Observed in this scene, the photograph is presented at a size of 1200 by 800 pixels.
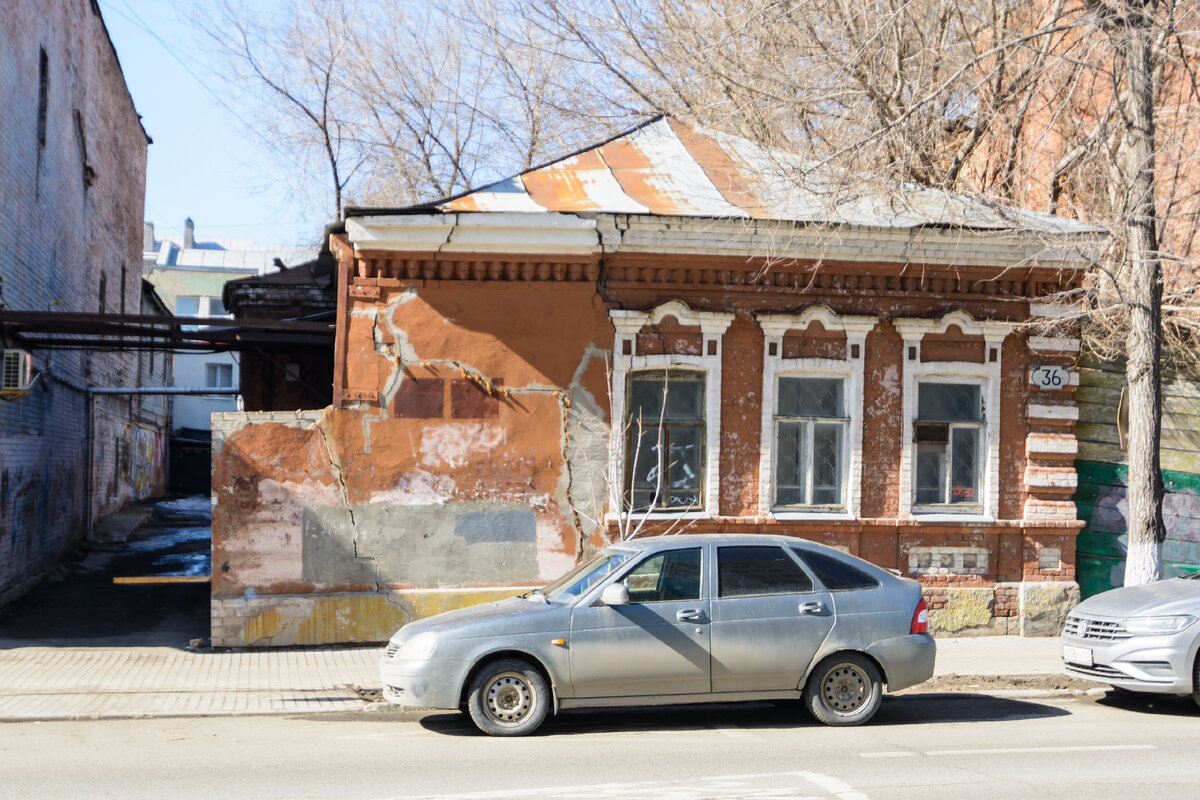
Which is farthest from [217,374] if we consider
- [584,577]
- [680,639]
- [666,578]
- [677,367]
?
[680,639]

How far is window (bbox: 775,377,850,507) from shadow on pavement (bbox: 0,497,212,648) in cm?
706

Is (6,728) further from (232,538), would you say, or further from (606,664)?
(606,664)

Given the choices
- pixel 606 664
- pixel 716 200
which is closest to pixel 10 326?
pixel 716 200

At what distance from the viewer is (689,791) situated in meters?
6.62

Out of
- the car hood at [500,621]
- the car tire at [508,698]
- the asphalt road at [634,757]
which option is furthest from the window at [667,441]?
the car tire at [508,698]

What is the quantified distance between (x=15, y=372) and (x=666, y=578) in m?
9.75

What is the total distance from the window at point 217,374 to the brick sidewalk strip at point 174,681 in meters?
41.7

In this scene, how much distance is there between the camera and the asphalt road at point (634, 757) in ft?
21.9

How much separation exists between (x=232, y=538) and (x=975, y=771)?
826cm

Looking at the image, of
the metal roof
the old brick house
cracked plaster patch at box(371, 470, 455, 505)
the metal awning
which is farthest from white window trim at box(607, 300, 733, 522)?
the metal awning

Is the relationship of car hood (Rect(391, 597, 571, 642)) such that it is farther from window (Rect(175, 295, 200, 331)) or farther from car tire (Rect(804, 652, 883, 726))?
window (Rect(175, 295, 200, 331))

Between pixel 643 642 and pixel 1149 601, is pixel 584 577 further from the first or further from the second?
pixel 1149 601

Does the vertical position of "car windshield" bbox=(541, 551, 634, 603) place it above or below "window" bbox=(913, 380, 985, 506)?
below

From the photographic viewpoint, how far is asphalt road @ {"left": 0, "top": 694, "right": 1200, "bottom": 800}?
21.9 feet
